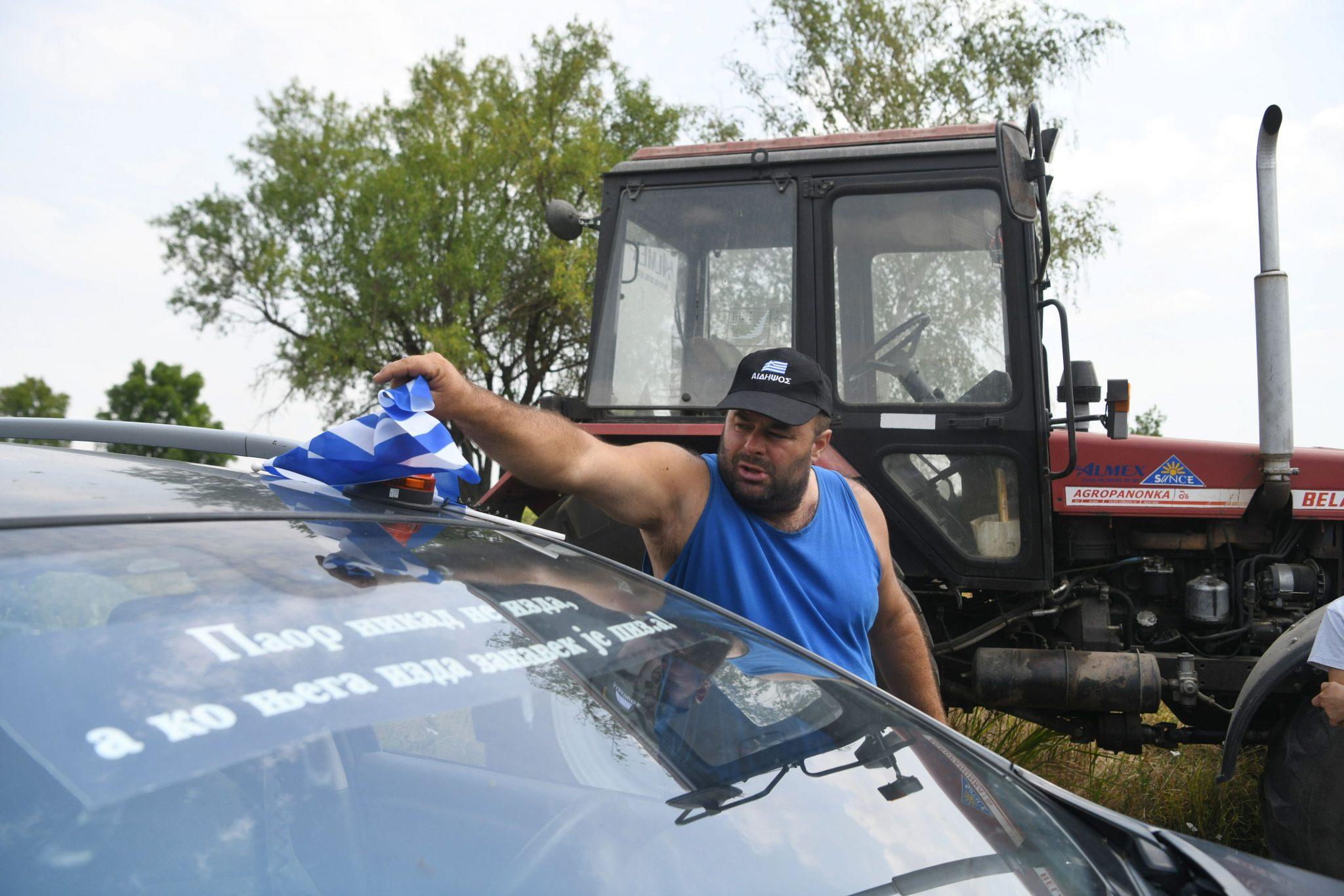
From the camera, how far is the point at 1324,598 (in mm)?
4293

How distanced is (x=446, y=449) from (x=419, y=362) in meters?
0.16

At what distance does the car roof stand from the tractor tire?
2.95 meters

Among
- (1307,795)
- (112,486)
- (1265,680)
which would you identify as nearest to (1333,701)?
(1265,680)

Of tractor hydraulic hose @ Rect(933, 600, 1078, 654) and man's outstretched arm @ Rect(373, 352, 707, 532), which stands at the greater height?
man's outstretched arm @ Rect(373, 352, 707, 532)

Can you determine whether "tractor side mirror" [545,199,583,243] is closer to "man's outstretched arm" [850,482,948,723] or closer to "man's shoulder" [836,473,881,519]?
"man's shoulder" [836,473,881,519]

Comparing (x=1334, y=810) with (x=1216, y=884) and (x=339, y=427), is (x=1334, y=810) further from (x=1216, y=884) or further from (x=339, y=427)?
(x=339, y=427)

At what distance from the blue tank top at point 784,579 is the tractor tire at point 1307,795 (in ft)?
5.04

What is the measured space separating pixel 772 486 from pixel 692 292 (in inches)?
74.4

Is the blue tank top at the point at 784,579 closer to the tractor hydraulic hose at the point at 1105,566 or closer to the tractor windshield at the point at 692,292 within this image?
the tractor windshield at the point at 692,292

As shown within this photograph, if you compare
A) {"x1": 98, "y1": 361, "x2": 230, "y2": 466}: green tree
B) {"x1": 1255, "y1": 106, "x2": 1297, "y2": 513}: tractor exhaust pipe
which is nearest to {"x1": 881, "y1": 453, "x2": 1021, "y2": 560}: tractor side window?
{"x1": 1255, "y1": 106, "x2": 1297, "y2": 513}: tractor exhaust pipe

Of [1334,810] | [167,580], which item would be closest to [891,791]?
[167,580]

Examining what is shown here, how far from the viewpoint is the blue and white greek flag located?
1.68 metres

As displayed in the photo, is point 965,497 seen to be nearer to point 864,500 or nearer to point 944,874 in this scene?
point 864,500

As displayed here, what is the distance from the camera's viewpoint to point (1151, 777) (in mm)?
4520
